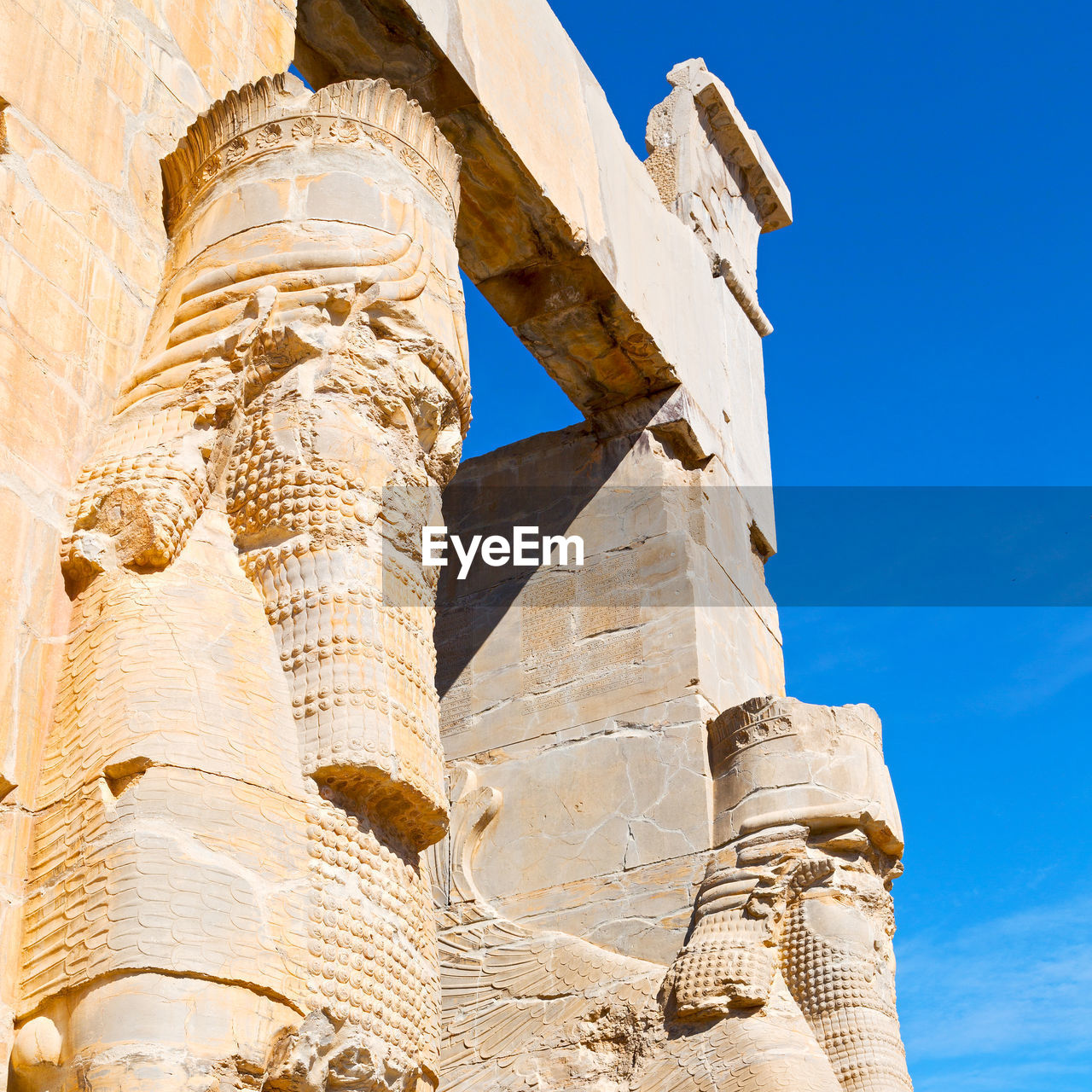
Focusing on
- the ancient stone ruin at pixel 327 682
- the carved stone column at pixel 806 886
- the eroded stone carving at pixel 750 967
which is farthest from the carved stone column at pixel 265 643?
the carved stone column at pixel 806 886

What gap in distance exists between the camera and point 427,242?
360 cm

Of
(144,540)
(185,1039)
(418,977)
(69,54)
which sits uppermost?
Answer: (69,54)

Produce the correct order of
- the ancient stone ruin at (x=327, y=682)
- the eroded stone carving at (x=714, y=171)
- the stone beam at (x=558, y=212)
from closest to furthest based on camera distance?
the ancient stone ruin at (x=327, y=682) → the stone beam at (x=558, y=212) → the eroded stone carving at (x=714, y=171)

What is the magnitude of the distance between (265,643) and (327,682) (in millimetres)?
147

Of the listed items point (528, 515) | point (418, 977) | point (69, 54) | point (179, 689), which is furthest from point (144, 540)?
point (528, 515)

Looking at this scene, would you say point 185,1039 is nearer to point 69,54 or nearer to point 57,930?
point 57,930

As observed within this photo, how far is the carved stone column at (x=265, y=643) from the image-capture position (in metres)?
2.52

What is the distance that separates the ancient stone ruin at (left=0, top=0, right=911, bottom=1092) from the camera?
2621 millimetres

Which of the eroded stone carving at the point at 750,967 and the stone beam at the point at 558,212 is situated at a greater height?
the stone beam at the point at 558,212

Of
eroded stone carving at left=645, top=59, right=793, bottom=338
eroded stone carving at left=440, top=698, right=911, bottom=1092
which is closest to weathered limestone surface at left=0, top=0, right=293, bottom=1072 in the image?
eroded stone carving at left=440, top=698, right=911, bottom=1092

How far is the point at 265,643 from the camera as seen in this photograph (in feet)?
9.84

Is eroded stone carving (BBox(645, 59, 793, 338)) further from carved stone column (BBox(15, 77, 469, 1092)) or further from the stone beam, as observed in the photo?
carved stone column (BBox(15, 77, 469, 1092))

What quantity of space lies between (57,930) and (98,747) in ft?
1.01

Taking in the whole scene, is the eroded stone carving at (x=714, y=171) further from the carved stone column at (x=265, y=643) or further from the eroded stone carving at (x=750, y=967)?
the carved stone column at (x=265, y=643)
